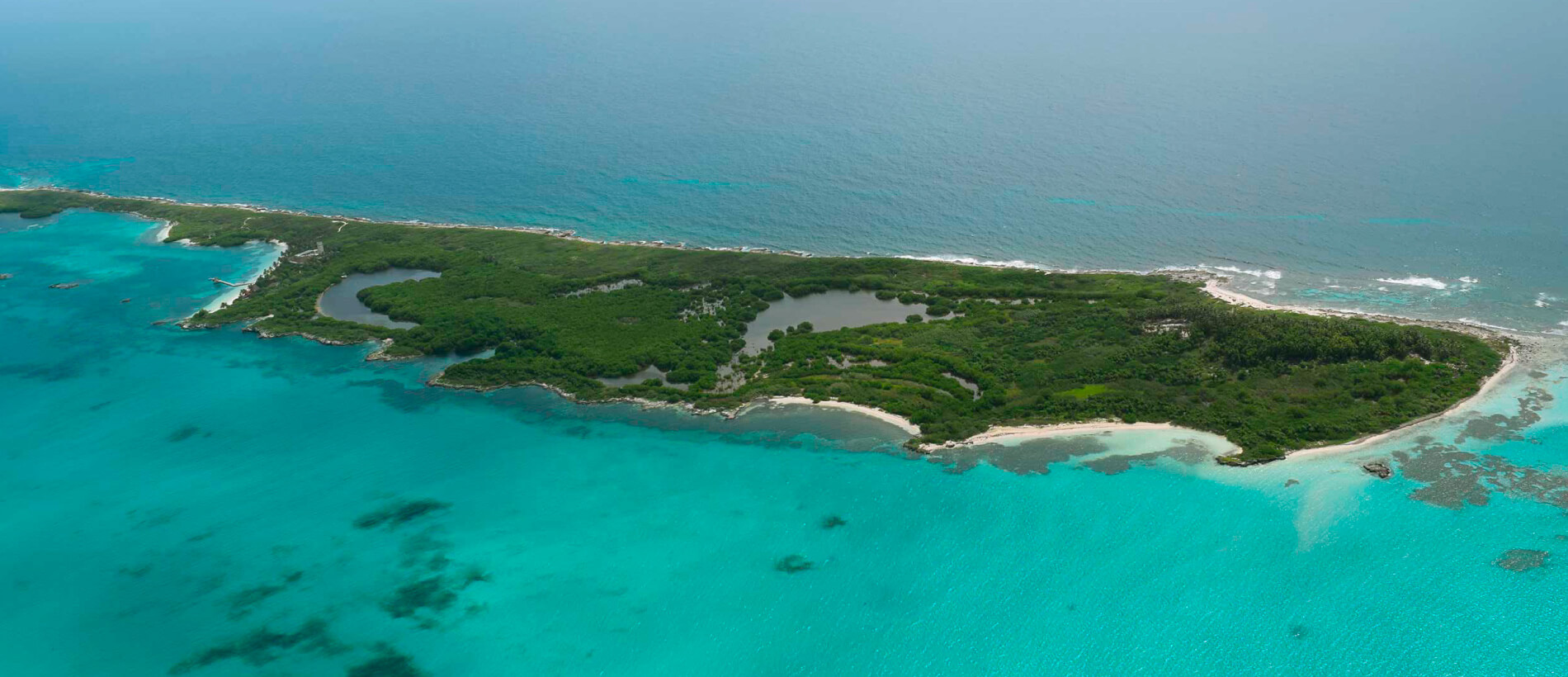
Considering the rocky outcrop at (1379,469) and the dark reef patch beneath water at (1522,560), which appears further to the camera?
the rocky outcrop at (1379,469)

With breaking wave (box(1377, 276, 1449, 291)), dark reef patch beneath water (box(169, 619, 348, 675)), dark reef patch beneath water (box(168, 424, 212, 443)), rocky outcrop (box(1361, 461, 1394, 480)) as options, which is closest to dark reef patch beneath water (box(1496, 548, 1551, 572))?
rocky outcrop (box(1361, 461, 1394, 480))

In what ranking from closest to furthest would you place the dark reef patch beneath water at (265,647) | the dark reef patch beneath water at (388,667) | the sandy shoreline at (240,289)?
the dark reef patch beneath water at (388,667) < the dark reef patch beneath water at (265,647) < the sandy shoreline at (240,289)

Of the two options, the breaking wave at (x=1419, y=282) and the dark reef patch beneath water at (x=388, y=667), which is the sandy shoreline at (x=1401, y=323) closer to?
the breaking wave at (x=1419, y=282)

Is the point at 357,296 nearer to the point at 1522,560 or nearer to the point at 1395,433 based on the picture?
the point at 1395,433

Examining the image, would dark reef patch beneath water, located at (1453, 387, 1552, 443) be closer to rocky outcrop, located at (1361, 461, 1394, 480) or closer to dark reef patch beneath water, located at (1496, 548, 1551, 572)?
rocky outcrop, located at (1361, 461, 1394, 480)

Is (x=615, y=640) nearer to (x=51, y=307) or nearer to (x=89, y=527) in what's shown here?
(x=89, y=527)

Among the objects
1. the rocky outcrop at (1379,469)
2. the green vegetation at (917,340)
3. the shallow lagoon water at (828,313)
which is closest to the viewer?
the rocky outcrop at (1379,469)

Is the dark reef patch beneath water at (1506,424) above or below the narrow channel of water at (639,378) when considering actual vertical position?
above

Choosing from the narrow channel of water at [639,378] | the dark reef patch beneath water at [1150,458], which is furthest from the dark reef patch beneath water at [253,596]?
the dark reef patch beneath water at [1150,458]
